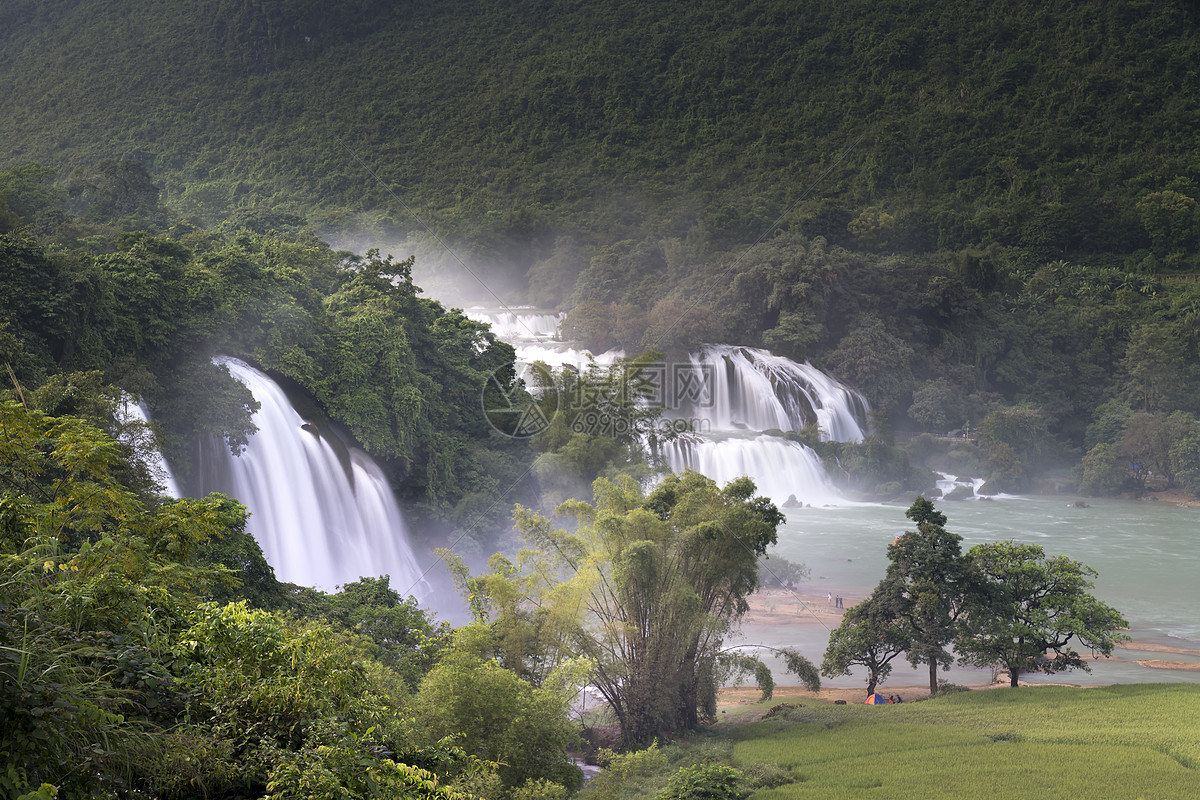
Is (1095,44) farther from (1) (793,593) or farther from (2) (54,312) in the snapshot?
(2) (54,312)

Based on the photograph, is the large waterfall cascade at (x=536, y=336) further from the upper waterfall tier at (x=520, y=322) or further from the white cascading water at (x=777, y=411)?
the white cascading water at (x=777, y=411)

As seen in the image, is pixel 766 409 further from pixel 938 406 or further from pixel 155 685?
pixel 155 685

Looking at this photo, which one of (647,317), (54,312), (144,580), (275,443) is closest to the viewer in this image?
(144,580)

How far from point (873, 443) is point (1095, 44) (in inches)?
1505

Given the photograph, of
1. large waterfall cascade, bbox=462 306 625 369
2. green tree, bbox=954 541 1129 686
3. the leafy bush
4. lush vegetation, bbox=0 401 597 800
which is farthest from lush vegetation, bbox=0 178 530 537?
green tree, bbox=954 541 1129 686

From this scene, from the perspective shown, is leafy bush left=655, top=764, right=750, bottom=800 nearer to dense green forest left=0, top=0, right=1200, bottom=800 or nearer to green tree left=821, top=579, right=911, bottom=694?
dense green forest left=0, top=0, right=1200, bottom=800

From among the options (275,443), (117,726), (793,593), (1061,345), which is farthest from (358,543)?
(1061,345)

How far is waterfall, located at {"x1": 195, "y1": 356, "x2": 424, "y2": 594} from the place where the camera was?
40.5 ft

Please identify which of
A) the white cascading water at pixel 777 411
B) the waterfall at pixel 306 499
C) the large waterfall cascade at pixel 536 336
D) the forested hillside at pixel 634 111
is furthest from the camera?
the forested hillside at pixel 634 111

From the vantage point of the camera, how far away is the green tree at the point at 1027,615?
1186 cm

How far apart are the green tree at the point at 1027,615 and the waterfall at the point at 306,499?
9.43m

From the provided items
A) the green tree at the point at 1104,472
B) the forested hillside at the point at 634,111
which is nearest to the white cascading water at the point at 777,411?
the green tree at the point at 1104,472

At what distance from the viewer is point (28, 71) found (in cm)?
5500

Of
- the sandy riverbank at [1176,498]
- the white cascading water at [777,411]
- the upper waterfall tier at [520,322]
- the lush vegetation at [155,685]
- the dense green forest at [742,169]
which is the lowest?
the lush vegetation at [155,685]
